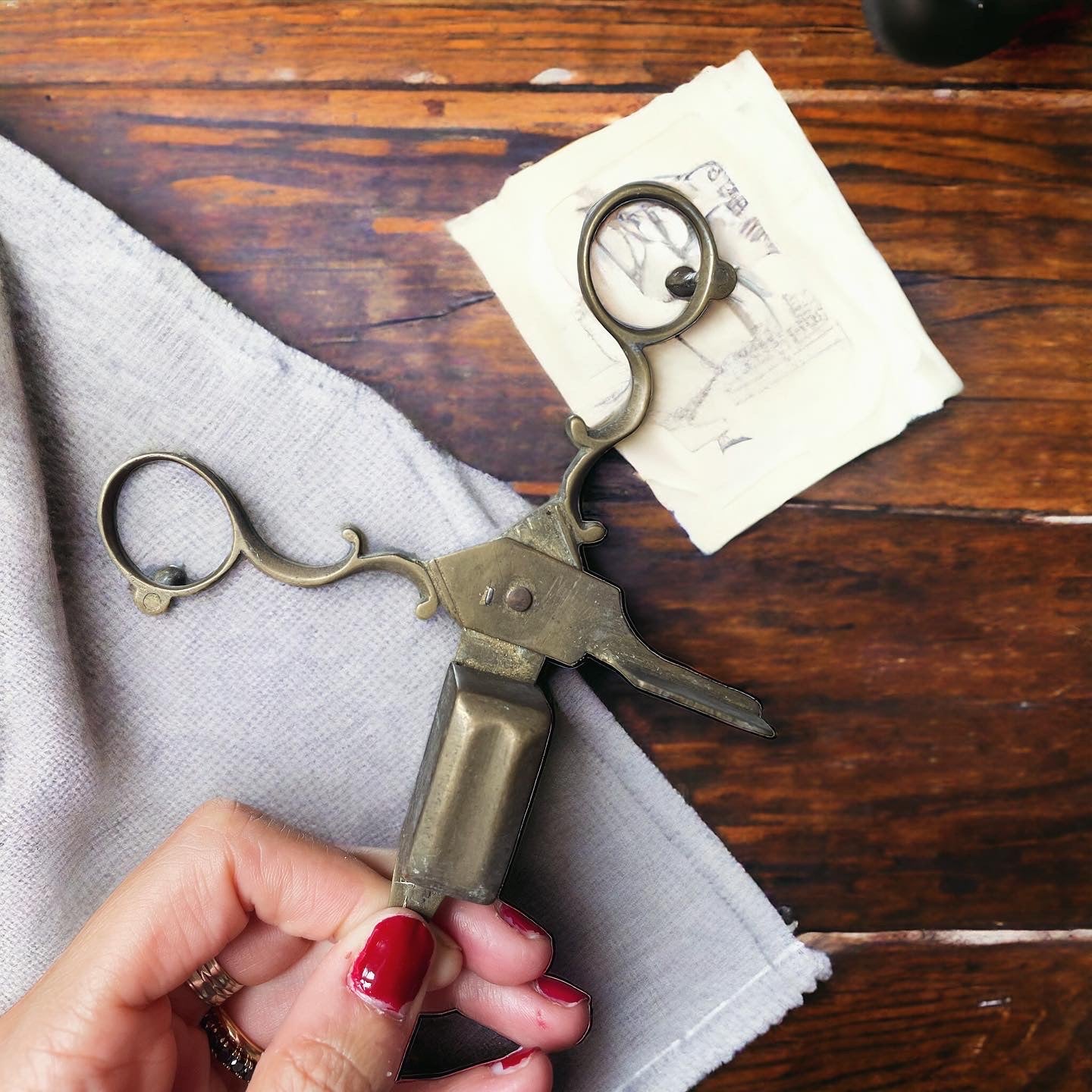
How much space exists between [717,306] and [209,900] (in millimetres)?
497

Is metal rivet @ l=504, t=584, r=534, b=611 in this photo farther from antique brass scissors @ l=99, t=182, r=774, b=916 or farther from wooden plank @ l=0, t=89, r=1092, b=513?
wooden plank @ l=0, t=89, r=1092, b=513

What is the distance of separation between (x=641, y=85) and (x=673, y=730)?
0.45m

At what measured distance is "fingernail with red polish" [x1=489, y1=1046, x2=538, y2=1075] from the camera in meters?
0.65

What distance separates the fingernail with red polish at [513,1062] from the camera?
0.65 meters

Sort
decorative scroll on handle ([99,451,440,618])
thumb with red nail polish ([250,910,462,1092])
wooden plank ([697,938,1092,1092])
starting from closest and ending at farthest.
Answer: thumb with red nail polish ([250,910,462,1092]), decorative scroll on handle ([99,451,440,618]), wooden plank ([697,938,1092,1092])

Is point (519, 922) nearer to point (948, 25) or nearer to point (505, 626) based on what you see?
point (505, 626)

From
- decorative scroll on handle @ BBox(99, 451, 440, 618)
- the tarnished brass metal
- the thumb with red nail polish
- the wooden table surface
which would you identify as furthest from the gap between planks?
the thumb with red nail polish

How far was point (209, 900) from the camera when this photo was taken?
58cm

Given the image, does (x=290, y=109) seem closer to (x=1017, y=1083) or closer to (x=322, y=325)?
(x=322, y=325)

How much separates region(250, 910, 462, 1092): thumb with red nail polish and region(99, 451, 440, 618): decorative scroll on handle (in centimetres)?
19

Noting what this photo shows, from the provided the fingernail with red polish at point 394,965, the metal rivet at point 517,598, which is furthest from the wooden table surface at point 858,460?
the fingernail with red polish at point 394,965

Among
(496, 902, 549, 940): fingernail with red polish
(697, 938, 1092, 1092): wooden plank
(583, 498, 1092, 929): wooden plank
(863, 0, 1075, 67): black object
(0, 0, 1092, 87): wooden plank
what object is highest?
(0, 0, 1092, 87): wooden plank

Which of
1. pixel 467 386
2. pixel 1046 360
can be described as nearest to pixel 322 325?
pixel 467 386

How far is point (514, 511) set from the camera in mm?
676
